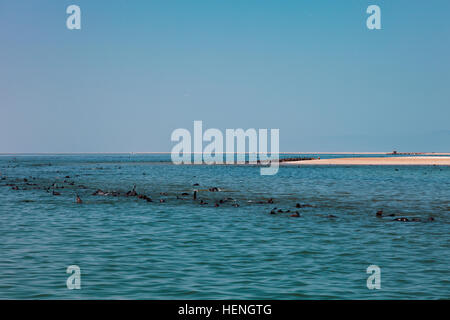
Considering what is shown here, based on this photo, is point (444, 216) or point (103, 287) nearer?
point (103, 287)

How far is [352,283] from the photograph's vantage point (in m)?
13.5

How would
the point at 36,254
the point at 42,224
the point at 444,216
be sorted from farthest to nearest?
the point at 444,216, the point at 42,224, the point at 36,254

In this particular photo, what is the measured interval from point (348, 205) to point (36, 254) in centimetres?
2316

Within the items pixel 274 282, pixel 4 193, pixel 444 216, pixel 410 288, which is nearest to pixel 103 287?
pixel 274 282
